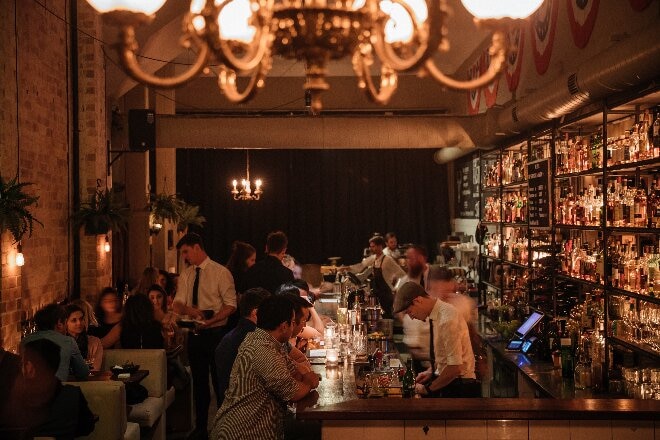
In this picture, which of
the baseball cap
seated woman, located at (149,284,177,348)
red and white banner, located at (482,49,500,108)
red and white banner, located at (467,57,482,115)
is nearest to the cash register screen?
the baseball cap

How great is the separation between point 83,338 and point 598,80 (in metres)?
3.96

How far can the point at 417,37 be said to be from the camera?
7.51 feet

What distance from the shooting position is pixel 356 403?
10.6ft

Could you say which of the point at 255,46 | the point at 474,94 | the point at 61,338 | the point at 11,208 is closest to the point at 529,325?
the point at 61,338

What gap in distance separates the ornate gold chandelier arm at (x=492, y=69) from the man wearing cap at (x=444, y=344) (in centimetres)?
232

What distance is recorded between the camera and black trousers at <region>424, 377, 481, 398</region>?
4492 millimetres

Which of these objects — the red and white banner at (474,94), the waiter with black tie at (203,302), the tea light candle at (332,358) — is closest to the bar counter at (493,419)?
the tea light candle at (332,358)

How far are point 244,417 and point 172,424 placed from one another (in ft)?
11.4

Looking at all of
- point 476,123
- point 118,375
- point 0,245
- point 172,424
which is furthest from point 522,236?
point 0,245

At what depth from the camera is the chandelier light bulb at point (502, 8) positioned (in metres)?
2.11

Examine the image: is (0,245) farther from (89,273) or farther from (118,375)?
(89,273)

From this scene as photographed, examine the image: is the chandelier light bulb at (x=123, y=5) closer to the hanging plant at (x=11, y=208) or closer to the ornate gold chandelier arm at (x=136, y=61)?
the ornate gold chandelier arm at (x=136, y=61)

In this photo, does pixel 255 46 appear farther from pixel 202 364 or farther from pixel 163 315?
pixel 163 315

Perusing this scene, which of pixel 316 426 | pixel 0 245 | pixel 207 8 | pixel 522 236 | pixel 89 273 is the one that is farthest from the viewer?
pixel 522 236
